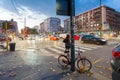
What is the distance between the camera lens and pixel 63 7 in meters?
7.10

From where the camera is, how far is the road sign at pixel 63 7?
7.00 metres

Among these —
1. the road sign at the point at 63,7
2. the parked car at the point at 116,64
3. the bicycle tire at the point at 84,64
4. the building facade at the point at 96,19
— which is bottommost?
the bicycle tire at the point at 84,64

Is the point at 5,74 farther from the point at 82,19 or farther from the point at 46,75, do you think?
the point at 82,19

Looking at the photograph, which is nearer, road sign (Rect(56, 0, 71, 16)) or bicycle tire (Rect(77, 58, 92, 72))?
road sign (Rect(56, 0, 71, 16))

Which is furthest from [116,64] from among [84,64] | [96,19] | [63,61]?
[96,19]

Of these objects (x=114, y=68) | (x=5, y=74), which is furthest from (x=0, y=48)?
(x=114, y=68)

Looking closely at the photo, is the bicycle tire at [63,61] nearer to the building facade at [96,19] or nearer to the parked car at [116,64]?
Result: the parked car at [116,64]

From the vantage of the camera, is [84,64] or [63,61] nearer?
[84,64]

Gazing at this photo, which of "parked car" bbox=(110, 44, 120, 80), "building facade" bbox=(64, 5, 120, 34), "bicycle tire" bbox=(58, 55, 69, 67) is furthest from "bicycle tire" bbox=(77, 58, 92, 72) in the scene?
"building facade" bbox=(64, 5, 120, 34)

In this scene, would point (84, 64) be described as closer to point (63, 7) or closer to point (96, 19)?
point (63, 7)

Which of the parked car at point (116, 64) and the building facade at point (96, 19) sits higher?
the building facade at point (96, 19)

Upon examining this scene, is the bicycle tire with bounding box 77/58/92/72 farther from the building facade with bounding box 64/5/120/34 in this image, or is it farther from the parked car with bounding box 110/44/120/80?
the building facade with bounding box 64/5/120/34

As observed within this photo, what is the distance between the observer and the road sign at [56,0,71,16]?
23.0ft

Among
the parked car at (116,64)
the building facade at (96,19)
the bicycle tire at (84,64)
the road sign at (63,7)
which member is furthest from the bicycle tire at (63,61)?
the building facade at (96,19)
